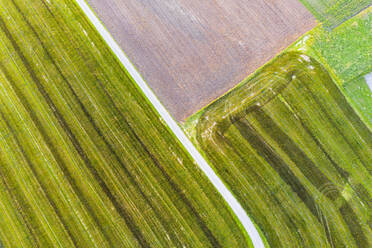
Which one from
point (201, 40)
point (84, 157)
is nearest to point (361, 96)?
point (201, 40)

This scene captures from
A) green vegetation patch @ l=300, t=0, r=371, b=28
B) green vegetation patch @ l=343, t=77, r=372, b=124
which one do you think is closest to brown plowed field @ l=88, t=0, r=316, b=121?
green vegetation patch @ l=300, t=0, r=371, b=28

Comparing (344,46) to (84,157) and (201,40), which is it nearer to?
(201,40)

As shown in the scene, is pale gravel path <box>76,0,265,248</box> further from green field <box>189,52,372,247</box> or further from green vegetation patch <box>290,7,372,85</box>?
green vegetation patch <box>290,7,372,85</box>

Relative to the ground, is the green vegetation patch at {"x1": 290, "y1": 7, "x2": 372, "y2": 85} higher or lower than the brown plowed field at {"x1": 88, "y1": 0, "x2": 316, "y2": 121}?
lower

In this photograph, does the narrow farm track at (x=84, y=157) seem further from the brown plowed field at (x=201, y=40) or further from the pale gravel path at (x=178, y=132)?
the brown plowed field at (x=201, y=40)

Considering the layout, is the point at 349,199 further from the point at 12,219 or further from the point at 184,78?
the point at 12,219
